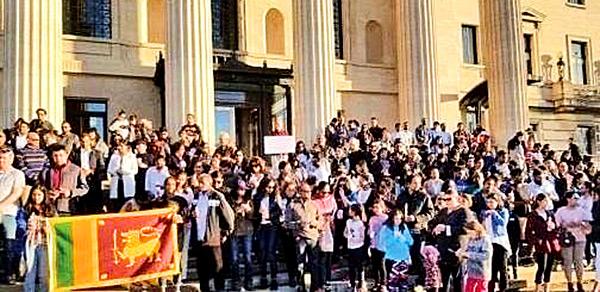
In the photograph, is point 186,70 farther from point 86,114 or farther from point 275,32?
point 275,32

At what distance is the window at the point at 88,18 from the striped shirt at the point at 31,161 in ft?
36.9

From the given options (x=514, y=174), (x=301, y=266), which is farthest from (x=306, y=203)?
(x=514, y=174)

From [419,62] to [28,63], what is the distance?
12270 millimetres

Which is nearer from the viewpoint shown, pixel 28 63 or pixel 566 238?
pixel 566 238

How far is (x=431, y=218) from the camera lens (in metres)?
14.1

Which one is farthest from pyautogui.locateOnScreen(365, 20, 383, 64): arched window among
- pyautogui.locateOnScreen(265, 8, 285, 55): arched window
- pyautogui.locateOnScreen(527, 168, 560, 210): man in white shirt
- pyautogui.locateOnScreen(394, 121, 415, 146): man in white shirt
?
pyautogui.locateOnScreen(527, 168, 560, 210): man in white shirt

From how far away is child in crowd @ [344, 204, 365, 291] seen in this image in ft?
44.3

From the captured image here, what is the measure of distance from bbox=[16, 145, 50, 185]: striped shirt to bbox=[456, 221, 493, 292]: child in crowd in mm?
6731

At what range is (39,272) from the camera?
33.6 feet

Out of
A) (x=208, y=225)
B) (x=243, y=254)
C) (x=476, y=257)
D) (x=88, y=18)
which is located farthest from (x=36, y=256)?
(x=88, y=18)

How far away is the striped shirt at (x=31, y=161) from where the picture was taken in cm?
1276

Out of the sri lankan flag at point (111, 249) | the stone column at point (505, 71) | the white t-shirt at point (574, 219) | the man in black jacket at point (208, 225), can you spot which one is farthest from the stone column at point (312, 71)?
the sri lankan flag at point (111, 249)

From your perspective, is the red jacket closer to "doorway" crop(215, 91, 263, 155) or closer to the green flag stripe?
the green flag stripe

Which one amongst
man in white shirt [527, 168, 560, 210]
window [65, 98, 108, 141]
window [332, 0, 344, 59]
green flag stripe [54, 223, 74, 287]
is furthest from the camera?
window [332, 0, 344, 59]
